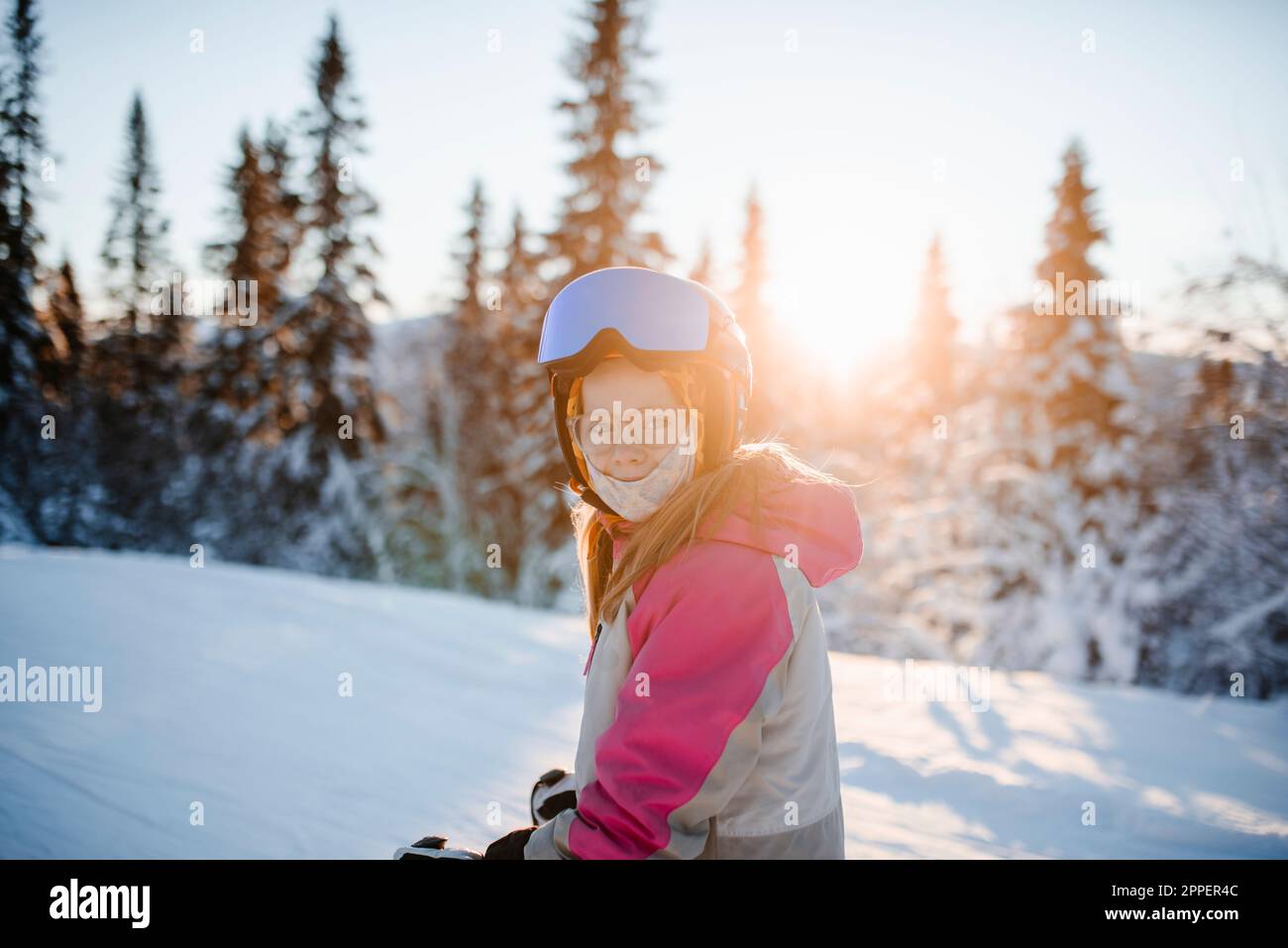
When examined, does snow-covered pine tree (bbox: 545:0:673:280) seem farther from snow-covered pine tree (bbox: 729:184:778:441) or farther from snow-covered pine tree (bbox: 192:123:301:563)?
snow-covered pine tree (bbox: 192:123:301:563)

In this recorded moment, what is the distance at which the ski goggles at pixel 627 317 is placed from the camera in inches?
64.5

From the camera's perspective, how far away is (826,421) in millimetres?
23938

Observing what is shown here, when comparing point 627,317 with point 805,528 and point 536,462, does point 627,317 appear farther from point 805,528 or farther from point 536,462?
point 536,462

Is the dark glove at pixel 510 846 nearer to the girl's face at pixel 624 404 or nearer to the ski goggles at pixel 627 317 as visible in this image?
the girl's face at pixel 624 404

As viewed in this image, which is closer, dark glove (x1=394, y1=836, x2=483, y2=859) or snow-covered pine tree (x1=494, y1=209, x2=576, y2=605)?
dark glove (x1=394, y1=836, x2=483, y2=859)

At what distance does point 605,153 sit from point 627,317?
13.9m

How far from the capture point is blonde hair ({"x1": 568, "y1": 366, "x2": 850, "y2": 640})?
1504 mm

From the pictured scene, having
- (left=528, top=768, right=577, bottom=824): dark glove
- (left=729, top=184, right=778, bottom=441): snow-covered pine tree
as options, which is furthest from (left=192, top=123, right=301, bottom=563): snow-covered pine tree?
(left=528, top=768, right=577, bottom=824): dark glove

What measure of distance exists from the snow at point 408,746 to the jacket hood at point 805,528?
216cm

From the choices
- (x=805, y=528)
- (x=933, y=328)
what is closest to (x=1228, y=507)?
(x=805, y=528)

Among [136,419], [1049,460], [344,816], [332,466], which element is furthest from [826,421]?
[136,419]

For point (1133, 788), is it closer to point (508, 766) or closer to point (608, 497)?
point (508, 766)

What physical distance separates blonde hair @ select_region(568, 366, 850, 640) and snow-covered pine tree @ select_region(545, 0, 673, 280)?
12635 mm
